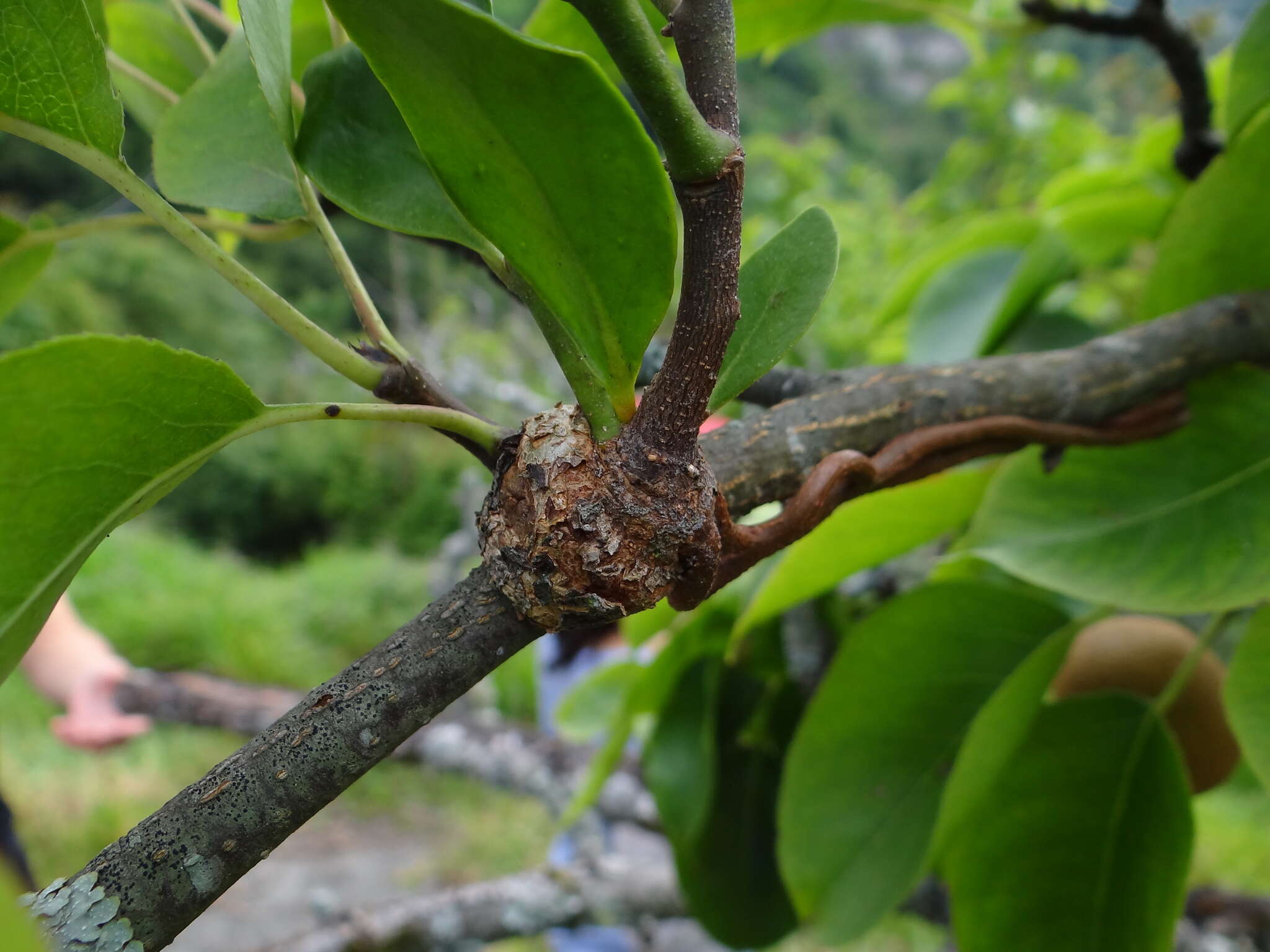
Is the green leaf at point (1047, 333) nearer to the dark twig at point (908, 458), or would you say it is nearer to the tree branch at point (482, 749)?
the dark twig at point (908, 458)

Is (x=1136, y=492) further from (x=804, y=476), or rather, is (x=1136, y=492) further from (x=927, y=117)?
(x=927, y=117)

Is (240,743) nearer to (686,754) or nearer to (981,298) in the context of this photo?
(686,754)

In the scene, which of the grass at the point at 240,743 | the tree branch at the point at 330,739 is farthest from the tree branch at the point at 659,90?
the grass at the point at 240,743

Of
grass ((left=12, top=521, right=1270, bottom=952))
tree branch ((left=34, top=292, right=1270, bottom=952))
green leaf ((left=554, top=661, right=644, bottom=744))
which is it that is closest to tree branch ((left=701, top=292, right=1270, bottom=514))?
tree branch ((left=34, top=292, right=1270, bottom=952))

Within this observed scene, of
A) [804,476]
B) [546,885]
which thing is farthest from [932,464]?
[546,885]

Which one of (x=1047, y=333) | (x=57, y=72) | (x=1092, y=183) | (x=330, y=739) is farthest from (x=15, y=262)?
(x=1092, y=183)

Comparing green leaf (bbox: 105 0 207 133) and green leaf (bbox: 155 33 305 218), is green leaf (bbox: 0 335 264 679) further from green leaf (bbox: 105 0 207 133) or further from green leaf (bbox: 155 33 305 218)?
green leaf (bbox: 105 0 207 133)
